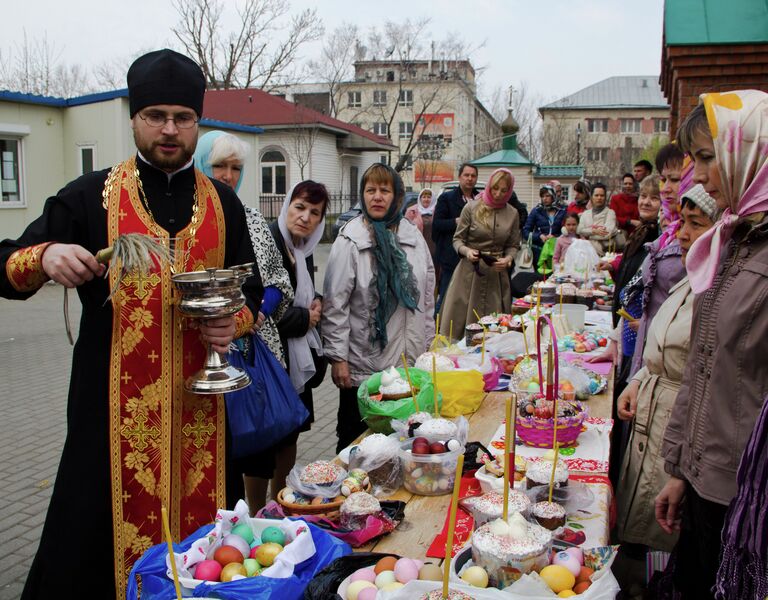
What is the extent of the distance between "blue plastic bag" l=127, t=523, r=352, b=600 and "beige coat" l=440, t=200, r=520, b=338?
532 centimetres

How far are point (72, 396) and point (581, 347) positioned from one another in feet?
10.6

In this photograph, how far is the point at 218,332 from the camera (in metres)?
2.27

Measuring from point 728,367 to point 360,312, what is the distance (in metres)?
2.49

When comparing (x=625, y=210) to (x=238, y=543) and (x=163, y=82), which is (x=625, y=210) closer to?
(x=163, y=82)

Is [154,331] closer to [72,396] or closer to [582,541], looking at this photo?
[72,396]

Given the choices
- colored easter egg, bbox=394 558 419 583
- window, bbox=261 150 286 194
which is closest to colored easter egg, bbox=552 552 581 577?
colored easter egg, bbox=394 558 419 583

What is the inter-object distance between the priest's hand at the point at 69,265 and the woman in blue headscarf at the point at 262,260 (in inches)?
55.4

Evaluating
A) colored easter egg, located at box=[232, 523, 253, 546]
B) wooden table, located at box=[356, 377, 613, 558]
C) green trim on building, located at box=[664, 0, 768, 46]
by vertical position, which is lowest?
wooden table, located at box=[356, 377, 613, 558]

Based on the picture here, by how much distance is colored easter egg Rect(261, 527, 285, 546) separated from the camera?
5.98 ft

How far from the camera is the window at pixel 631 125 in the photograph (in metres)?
68.0

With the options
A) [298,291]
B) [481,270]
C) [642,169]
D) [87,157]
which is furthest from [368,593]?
[87,157]

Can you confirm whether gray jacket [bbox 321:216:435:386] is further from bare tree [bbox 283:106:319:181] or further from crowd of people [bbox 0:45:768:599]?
bare tree [bbox 283:106:319:181]

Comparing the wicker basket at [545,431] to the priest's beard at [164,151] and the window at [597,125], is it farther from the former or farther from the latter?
the window at [597,125]

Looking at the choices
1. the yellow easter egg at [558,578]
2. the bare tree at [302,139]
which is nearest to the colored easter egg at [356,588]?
the yellow easter egg at [558,578]
